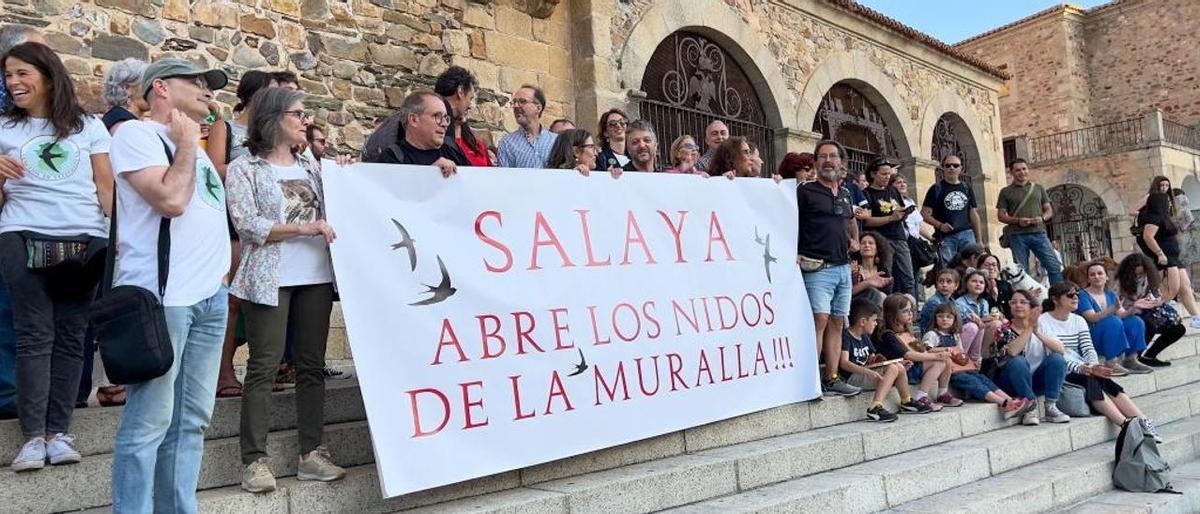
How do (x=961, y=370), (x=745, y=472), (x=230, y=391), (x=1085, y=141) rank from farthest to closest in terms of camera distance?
(x=1085, y=141), (x=961, y=370), (x=745, y=472), (x=230, y=391)

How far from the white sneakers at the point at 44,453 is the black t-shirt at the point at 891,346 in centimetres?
443

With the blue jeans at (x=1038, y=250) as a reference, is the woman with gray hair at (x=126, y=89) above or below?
above

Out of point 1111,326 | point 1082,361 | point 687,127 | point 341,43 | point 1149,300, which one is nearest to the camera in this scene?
point 1082,361

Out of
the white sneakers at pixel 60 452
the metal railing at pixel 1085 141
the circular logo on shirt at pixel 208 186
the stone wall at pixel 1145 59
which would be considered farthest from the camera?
the stone wall at pixel 1145 59

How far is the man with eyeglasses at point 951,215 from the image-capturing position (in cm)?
755

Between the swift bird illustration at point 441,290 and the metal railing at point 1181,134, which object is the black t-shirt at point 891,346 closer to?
the swift bird illustration at point 441,290

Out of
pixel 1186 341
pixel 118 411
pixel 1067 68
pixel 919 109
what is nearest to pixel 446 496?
pixel 118 411

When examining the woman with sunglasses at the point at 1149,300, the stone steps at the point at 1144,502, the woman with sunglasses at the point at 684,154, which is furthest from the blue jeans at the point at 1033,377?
the woman with sunglasses at the point at 684,154

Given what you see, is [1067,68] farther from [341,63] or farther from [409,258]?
[409,258]

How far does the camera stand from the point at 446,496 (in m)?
3.23

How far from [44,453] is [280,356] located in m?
0.77

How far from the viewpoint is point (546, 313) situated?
146 inches

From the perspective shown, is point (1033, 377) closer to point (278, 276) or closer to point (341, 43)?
point (278, 276)

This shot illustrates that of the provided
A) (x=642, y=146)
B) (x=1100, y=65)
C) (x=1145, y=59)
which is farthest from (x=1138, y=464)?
(x=1100, y=65)
